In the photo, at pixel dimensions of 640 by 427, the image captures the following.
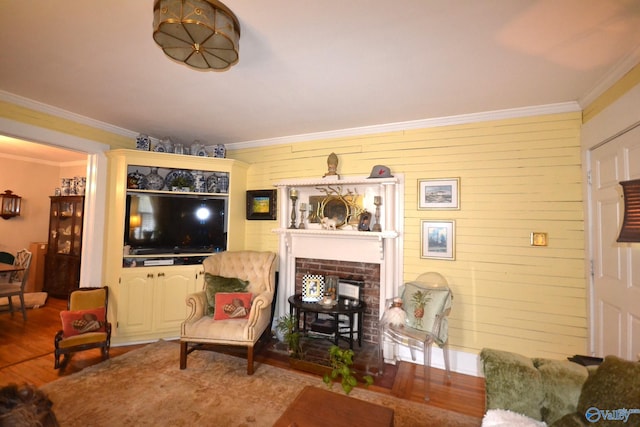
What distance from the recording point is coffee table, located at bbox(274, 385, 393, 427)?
A: 146 centimetres

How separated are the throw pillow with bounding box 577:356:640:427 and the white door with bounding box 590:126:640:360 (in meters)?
0.96

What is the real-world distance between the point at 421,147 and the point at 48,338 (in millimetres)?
4975

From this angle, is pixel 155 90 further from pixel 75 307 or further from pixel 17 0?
pixel 75 307

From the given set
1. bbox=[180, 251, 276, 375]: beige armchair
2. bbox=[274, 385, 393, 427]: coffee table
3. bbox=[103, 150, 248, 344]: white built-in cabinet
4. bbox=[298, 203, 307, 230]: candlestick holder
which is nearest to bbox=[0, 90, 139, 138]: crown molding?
bbox=[103, 150, 248, 344]: white built-in cabinet

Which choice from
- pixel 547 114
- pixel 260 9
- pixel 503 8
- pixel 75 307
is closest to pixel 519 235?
pixel 547 114

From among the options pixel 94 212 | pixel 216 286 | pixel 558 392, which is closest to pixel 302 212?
pixel 216 286

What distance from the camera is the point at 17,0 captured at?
4.94 feet

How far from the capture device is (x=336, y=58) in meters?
1.96

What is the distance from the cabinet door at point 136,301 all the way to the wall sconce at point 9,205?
3.79 metres

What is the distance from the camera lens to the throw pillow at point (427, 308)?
2.62 m

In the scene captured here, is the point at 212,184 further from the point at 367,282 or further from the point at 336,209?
the point at 367,282

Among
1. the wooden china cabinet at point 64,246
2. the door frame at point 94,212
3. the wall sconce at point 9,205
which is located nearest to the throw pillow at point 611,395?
the door frame at point 94,212

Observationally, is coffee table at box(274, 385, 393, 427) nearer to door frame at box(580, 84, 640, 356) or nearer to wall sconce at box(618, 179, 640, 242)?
wall sconce at box(618, 179, 640, 242)

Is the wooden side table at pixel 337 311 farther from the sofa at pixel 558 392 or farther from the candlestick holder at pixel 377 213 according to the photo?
the sofa at pixel 558 392
